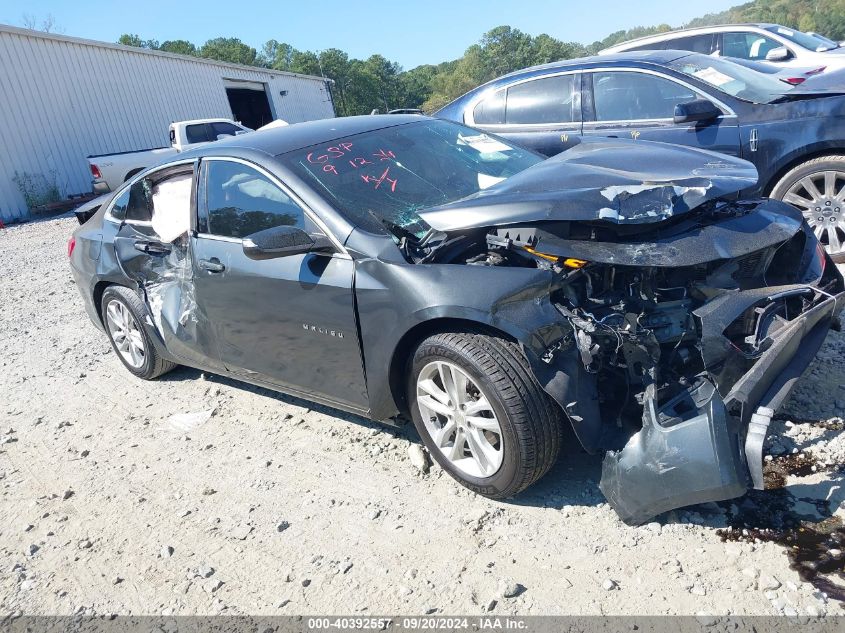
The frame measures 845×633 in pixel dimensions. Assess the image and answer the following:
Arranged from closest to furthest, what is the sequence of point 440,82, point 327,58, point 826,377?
point 826,377, point 327,58, point 440,82

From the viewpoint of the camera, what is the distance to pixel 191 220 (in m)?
3.76

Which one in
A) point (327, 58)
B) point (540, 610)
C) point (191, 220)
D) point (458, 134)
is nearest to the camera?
point (540, 610)

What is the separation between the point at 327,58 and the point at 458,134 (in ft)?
209

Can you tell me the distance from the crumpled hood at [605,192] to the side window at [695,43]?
27.1 feet

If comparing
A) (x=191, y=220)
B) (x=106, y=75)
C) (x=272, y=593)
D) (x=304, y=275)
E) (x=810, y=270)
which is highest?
(x=106, y=75)

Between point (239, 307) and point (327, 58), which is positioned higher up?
point (327, 58)

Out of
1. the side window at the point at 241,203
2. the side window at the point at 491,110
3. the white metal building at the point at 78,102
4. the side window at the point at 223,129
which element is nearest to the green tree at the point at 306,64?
the white metal building at the point at 78,102

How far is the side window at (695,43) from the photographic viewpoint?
33.6 ft

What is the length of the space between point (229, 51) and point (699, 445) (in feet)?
214

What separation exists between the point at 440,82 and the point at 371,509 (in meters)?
72.0

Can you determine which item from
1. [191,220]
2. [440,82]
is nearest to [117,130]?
[191,220]

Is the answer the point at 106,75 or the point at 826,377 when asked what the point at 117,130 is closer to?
the point at 106,75

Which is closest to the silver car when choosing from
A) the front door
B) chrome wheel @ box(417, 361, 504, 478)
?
the front door

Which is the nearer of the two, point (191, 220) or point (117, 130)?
point (191, 220)
